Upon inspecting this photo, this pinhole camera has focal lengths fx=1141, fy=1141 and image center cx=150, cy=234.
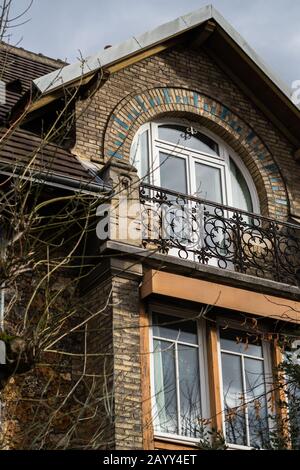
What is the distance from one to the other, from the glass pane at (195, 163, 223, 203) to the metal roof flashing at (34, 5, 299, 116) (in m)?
1.66

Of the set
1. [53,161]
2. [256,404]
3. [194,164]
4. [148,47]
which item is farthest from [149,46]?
[256,404]

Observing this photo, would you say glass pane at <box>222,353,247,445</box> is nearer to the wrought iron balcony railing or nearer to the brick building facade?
the brick building facade

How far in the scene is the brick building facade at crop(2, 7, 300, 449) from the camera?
13391 mm

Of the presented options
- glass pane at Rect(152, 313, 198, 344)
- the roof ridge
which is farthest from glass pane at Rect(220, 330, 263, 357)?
the roof ridge

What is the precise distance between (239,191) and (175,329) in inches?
130

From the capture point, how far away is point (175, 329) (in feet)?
46.9

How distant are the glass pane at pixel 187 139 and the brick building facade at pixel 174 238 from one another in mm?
30

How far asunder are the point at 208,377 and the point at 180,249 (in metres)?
1.72

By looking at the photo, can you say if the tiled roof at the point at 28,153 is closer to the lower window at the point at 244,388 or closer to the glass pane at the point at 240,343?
the glass pane at the point at 240,343

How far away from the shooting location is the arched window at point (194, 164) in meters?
16.2

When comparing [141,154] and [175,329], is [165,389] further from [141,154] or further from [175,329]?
[141,154]

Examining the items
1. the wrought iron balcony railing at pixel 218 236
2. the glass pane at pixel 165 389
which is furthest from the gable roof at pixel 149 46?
the glass pane at pixel 165 389
